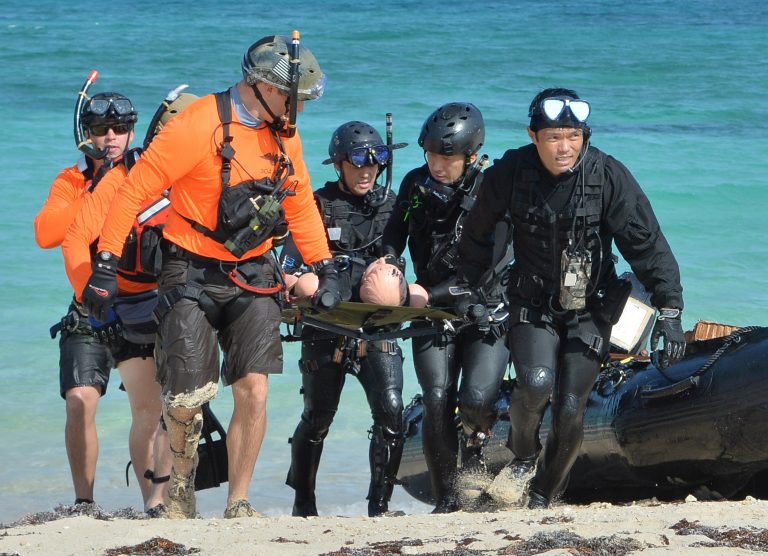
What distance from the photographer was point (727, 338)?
244 inches

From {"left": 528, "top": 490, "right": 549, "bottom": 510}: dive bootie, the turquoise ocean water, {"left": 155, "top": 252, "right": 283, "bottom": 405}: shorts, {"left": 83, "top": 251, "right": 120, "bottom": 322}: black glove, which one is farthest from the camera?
the turquoise ocean water

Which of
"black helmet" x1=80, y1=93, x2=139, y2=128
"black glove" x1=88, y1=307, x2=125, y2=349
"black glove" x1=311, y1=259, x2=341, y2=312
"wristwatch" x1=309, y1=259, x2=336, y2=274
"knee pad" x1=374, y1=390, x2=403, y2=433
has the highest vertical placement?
"black helmet" x1=80, y1=93, x2=139, y2=128

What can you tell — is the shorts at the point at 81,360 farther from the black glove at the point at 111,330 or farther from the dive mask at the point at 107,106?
the dive mask at the point at 107,106

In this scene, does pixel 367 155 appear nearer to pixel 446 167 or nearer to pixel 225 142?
pixel 446 167

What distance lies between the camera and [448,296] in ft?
20.5

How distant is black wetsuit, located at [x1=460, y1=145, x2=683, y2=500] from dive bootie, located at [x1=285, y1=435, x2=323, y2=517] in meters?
1.33

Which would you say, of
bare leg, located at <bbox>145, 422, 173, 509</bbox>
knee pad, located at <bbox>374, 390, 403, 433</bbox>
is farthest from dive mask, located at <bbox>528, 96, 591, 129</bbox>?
bare leg, located at <bbox>145, 422, 173, 509</bbox>

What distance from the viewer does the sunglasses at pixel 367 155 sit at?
6.56 meters

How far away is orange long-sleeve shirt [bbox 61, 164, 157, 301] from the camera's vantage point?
5652mm

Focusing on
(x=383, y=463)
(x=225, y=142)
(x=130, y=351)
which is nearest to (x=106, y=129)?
(x=130, y=351)

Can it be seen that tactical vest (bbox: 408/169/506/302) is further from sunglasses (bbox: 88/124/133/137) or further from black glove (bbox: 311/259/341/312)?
sunglasses (bbox: 88/124/133/137)

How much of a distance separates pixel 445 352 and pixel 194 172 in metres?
1.65

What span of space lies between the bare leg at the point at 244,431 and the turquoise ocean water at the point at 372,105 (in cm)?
228

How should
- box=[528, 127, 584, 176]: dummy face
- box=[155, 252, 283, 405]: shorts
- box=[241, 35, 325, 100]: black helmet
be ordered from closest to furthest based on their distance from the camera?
box=[241, 35, 325, 100]: black helmet
box=[155, 252, 283, 405]: shorts
box=[528, 127, 584, 176]: dummy face
